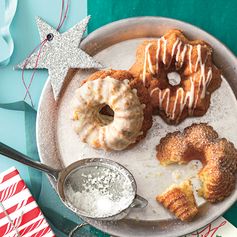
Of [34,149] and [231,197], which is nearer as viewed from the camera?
[231,197]

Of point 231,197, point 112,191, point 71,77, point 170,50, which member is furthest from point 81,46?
point 231,197

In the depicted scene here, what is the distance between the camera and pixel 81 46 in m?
1.69

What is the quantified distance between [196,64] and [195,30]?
104 mm

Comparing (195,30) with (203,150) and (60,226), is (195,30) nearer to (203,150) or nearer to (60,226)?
(203,150)

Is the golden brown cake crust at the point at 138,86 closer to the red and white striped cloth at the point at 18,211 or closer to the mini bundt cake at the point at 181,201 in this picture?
the mini bundt cake at the point at 181,201

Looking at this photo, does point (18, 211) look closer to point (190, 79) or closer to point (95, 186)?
point (95, 186)

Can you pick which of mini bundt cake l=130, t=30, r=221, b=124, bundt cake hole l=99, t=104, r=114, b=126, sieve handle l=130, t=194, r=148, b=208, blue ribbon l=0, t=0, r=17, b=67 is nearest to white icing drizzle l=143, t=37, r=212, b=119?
mini bundt cake l=130, t=30, r=221, b=124

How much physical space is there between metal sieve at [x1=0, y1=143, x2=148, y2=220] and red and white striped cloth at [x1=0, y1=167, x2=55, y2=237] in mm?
75

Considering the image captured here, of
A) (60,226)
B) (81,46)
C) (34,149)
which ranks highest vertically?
(81,46)

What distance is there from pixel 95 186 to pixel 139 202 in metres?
0.12

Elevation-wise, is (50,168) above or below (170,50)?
below

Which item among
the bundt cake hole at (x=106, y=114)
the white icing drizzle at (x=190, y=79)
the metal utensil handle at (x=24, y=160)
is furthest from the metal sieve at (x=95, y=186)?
the white icing drizzle at (x=190, y=79)

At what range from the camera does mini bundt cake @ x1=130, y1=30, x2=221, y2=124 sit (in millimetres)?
1623

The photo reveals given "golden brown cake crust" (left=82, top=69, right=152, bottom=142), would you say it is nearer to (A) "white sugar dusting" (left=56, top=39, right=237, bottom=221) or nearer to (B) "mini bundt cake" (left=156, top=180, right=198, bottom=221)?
(A) "white sugar dusting" (left=56, top=39, right=237, bottom=221)
